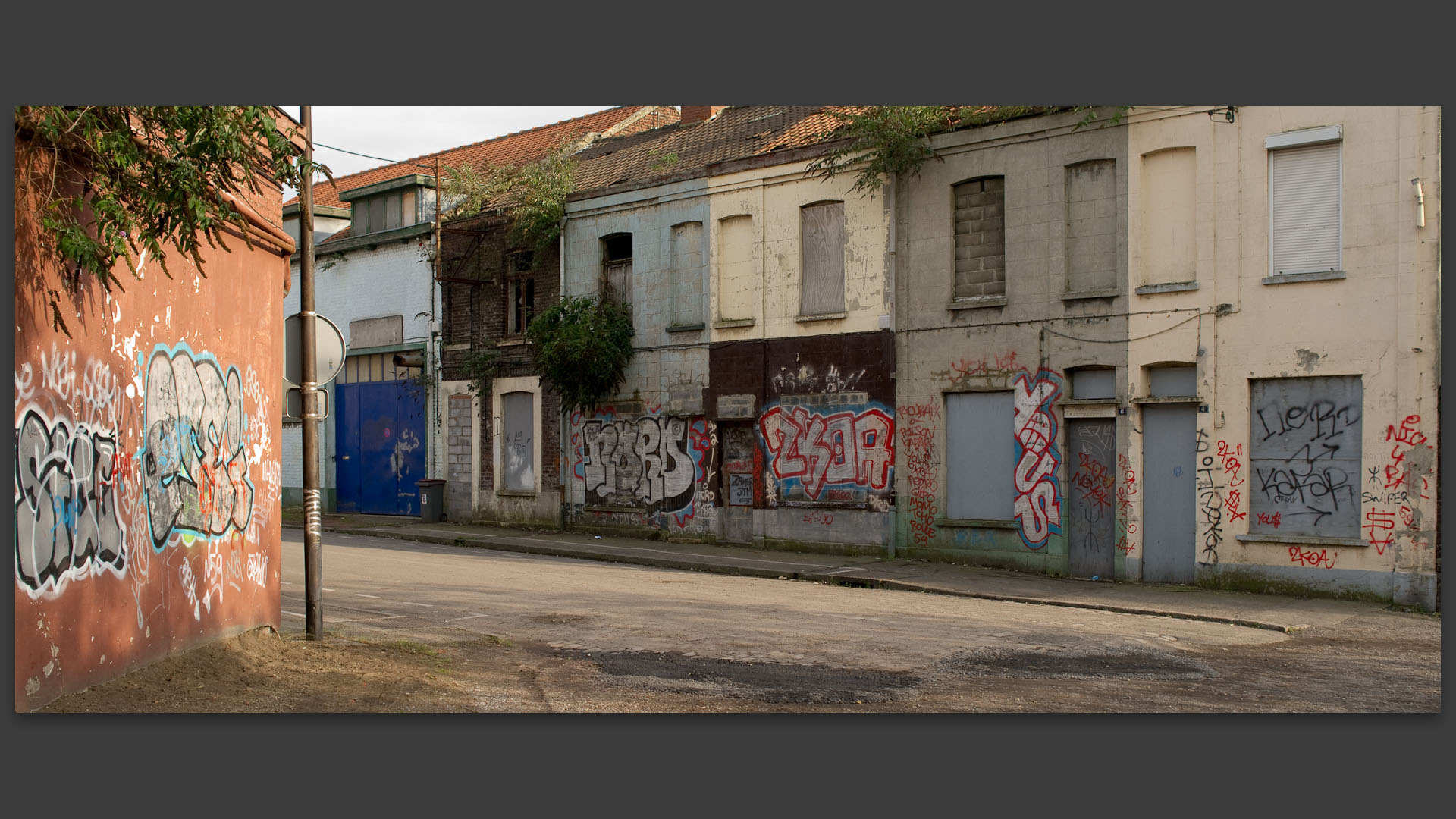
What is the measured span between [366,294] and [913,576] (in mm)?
16847

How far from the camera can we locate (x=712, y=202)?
21.7 m

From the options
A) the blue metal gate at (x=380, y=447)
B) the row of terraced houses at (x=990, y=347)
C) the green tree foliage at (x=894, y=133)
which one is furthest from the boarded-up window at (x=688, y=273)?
the blue metal gate at (x=380, y=447)

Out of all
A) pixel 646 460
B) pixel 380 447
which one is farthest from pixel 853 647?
pixel 380 447

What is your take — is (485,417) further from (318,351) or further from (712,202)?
(318,351)

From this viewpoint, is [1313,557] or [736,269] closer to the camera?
[1313,557]

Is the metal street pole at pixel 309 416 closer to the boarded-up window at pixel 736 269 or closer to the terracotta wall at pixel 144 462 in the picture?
the terracotta wall at pixel 144 462

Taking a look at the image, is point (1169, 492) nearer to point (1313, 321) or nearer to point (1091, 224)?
point (1313, 321)

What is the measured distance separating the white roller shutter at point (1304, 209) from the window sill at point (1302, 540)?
129 inches

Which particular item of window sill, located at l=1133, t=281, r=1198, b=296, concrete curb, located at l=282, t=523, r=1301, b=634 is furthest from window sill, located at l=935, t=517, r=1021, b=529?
window sill, located at l=1133, t=281, r=1198, b=296

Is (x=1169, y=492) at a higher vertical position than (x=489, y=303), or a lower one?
lower

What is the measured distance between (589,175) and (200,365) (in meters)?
16.1

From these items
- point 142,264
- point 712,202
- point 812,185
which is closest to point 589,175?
point 712,202

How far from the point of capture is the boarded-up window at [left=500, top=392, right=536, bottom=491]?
984 inches

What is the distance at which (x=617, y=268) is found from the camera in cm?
2369
